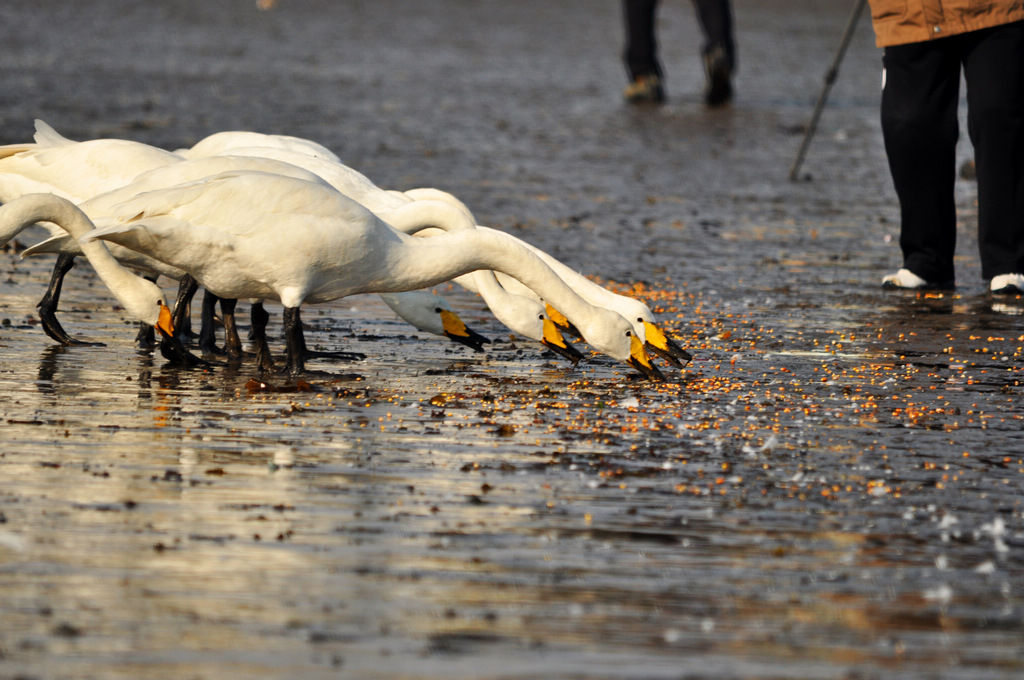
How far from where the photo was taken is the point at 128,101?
2200 centimetres

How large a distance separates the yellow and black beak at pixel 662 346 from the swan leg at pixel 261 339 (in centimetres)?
190

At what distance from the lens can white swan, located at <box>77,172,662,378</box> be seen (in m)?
7.50

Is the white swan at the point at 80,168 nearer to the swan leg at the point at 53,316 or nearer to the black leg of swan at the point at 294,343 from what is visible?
the swan leg at the point at 53,316

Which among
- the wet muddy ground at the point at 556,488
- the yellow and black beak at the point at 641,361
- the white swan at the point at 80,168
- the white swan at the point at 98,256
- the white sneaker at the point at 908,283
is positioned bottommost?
the wet muddy ground at the point at 556,488

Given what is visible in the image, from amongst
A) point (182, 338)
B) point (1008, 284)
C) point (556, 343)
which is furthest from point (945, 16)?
point (182, 338)

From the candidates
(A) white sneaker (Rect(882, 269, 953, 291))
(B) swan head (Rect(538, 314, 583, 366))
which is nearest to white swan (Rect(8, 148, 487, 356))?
(B) swan head (Rect(538, 314, 583, 366))

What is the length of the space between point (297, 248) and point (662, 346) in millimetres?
1908

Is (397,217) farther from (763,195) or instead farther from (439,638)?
(763,195)

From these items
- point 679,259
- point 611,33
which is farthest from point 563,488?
point 611,33

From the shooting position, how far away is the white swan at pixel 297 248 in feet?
24.6

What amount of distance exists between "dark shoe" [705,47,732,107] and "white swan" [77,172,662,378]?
623 inches

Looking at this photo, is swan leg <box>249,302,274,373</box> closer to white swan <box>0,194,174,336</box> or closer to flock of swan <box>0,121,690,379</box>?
flock of swan <box>0,121,690,379</box>

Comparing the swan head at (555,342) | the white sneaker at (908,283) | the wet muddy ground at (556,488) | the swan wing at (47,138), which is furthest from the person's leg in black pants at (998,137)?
the swan wing at (47,138)

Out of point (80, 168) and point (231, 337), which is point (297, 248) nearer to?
point (231, 337)
